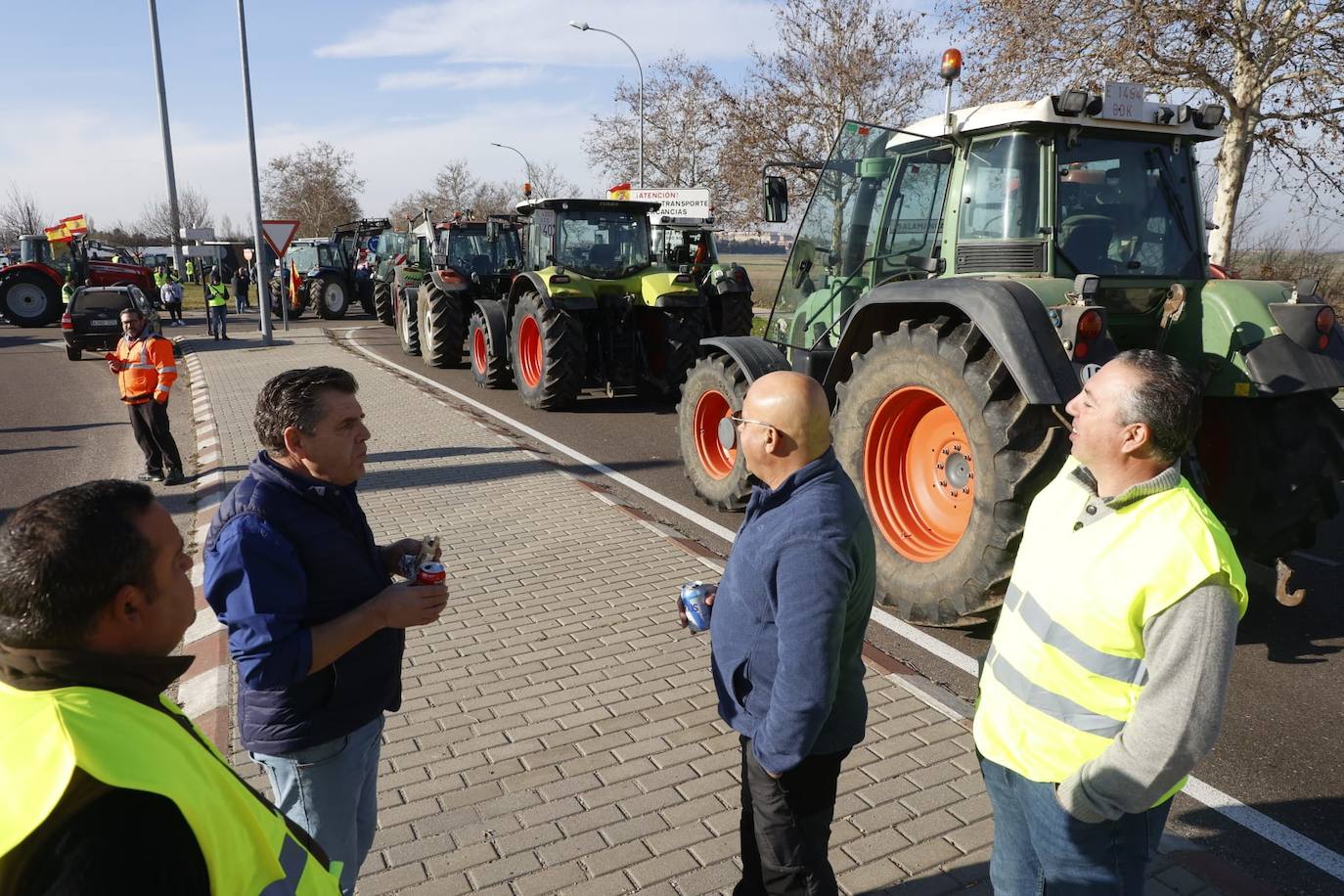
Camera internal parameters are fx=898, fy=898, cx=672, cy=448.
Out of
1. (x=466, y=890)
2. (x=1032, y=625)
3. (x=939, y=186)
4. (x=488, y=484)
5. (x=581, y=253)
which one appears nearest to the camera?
(x=1032, y=625)

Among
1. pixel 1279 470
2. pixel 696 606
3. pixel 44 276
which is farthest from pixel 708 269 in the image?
pixel 44 276

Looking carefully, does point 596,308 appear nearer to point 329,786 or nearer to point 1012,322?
point 1012,322

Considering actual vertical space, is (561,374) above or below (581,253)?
below

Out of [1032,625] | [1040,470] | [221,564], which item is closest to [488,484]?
[1040,470]

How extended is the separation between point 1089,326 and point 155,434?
7350 mm

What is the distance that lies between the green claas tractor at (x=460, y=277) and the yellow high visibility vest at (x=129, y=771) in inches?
492

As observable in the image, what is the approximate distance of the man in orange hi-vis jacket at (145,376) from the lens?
25.0 ft

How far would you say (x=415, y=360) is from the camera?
52.4 ft

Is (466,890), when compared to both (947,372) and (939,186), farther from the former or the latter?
(939,186)

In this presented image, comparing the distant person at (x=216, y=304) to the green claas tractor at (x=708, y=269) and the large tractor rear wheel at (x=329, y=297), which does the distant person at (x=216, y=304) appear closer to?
the large tractor rear wheel at (x=329, y=297)

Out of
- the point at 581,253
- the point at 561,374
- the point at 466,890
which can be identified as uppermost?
the point at 581,253

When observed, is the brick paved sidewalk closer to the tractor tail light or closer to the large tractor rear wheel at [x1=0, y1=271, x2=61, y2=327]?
the tractor tail light

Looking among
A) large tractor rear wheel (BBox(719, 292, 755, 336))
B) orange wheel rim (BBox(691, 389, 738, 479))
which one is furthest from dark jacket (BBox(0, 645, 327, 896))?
large tractor rear wheel (BBox(719, 292, 755, 336))

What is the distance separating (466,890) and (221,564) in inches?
54.5
